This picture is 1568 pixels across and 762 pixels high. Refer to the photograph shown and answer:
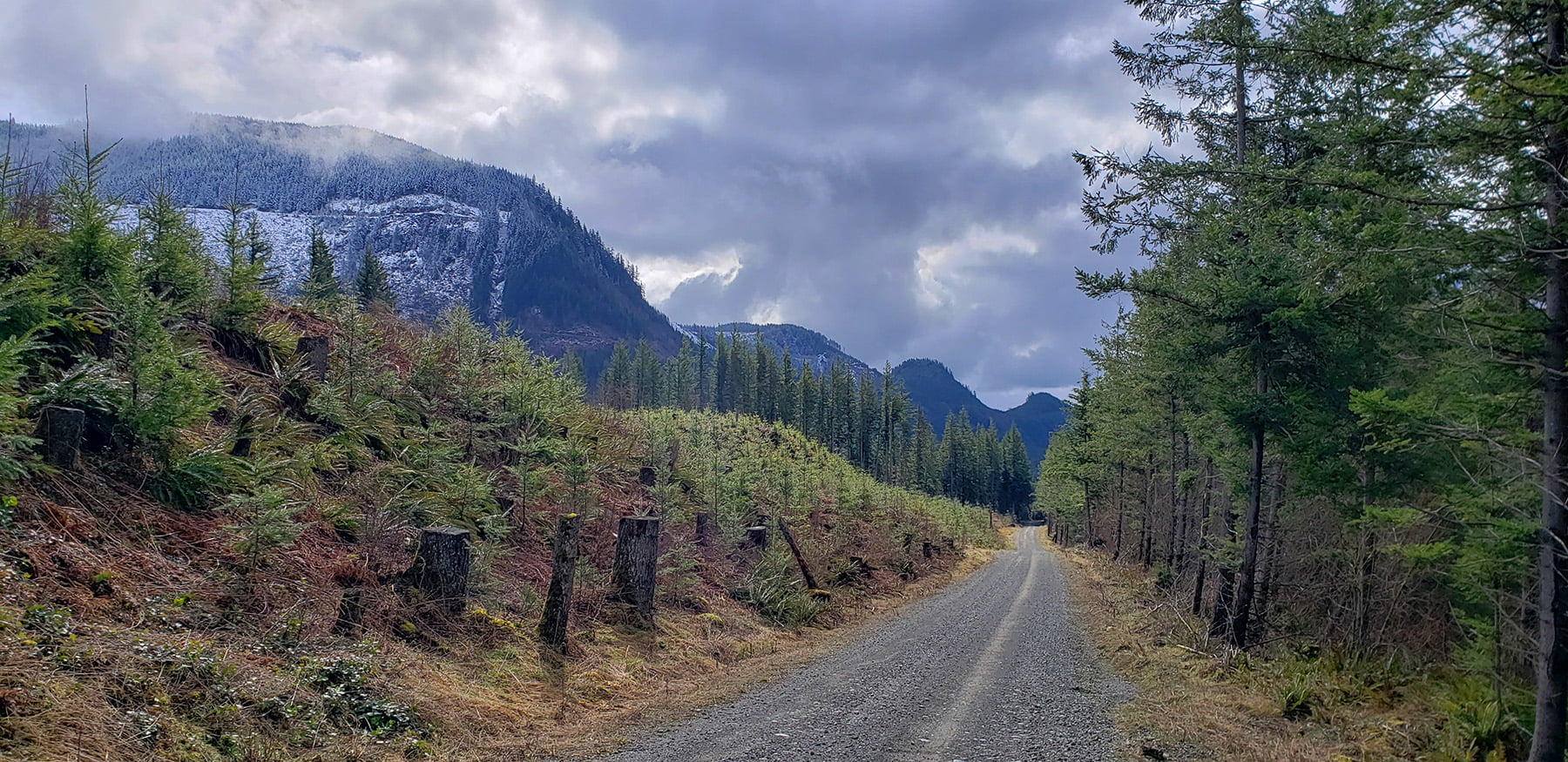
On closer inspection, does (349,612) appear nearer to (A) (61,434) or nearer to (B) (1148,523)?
(A) (61,434)

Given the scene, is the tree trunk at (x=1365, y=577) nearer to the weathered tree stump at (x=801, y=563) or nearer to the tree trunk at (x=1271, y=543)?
the tree trunk at (x=1271, y=543)

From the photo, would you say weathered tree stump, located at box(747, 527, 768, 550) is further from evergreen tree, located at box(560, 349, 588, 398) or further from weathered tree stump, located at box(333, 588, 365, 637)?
weathered tree stump, located at box(333, 588, 365, 637)

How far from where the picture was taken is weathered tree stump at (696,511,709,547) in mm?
15688

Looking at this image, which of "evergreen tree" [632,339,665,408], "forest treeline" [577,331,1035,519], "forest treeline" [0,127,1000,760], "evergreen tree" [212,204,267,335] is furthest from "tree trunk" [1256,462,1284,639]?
"evergreen tree" [632,339,665,408]

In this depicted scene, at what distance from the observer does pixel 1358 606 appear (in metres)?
9.92

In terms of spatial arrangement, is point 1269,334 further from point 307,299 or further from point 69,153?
point 307,299

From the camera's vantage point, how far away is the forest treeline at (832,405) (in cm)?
8050

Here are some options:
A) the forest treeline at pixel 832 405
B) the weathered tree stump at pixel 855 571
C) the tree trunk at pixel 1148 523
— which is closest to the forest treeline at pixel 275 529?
the weathered tree stump at pixel 855 571

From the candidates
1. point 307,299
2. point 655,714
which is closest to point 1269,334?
point 655,714

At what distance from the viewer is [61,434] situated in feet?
21.9

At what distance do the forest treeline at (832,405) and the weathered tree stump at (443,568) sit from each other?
202 feet

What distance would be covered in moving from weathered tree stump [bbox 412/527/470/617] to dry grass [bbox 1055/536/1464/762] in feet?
24.1

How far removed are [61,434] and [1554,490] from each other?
42.6 ft

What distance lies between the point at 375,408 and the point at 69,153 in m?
4.93
